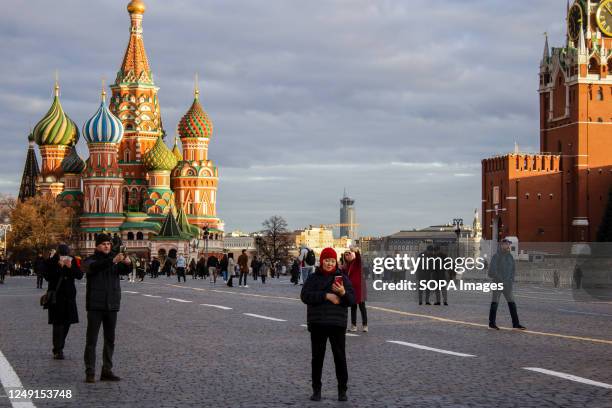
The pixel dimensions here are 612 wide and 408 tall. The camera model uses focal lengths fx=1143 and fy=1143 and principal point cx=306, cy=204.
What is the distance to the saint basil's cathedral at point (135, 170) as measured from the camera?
118 m

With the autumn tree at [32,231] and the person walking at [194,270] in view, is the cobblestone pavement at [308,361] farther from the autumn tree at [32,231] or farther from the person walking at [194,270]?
the autumn tree at [32,231]

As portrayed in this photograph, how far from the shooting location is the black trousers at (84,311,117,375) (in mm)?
11672

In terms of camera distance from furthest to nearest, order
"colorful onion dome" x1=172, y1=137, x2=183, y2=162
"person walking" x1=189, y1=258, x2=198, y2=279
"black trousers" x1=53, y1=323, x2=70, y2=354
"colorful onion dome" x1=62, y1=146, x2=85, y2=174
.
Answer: "colorful onion dome" x1=172, y1=137, x2=183, y2=162 < "colorful onion dome" x1=62, y1=146, x2=85, y2=174 < "person walking" x1=189, y1=258, x2=198, y2=279 < "black trousers" x1=53, y1=323, x2=70, y2=354

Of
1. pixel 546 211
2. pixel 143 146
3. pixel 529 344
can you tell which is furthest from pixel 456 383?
pixel 143 146

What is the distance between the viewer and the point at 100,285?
1191 cm

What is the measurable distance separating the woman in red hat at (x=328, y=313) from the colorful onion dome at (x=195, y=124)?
115m

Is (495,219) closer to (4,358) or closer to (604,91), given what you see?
(604,91)

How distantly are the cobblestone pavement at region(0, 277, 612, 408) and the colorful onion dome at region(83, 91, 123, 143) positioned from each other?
95451 millimetres

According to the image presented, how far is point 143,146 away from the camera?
125 metres

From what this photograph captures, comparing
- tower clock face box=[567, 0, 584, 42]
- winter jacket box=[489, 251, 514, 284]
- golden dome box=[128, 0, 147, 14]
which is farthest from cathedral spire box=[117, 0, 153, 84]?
winter jacket box=[489, 251, 514, 284]

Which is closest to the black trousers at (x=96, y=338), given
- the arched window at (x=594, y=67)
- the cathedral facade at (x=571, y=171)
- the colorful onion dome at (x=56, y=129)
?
the cathedral facade at (x=571, y=171)

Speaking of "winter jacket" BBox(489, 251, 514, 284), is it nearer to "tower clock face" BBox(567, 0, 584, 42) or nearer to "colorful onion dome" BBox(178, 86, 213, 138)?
"tower clock face" BBox(567, 0, 584, 42)

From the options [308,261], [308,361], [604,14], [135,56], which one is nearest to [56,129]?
[135,56]

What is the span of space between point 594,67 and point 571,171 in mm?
10171
